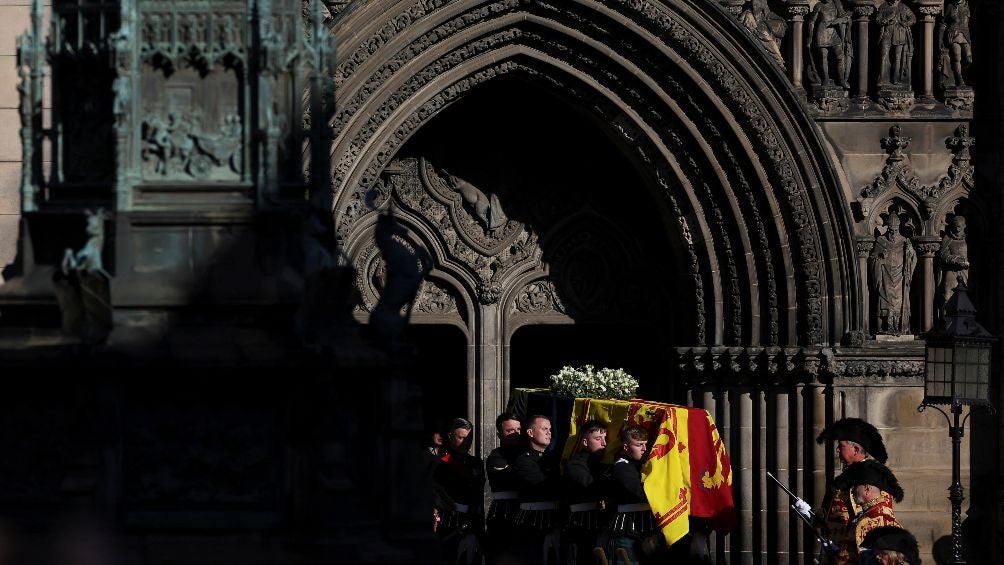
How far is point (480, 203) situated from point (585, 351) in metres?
2.63

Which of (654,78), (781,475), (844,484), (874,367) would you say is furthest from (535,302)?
(844,484)

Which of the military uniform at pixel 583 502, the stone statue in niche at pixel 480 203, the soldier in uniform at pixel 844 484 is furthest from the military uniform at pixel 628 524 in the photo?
the stone statue in niche at pixel 480 203

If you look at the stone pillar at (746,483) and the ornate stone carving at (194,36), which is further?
the stone pillar at (746,483)

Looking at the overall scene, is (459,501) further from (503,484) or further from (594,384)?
(594,384)

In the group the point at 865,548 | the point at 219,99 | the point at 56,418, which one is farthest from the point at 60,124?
the point at 865,548

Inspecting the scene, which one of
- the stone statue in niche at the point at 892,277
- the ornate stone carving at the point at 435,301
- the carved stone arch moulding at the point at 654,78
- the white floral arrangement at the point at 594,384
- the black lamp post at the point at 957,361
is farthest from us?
the ornate stone carving at the point at 435,301

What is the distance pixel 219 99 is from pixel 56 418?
1.26 m

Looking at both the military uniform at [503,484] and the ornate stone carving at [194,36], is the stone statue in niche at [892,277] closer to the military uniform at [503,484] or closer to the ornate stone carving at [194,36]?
the military uniform at [503,484]

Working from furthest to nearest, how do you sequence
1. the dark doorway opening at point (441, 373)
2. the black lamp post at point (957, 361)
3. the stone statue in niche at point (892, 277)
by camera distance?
1. the dark doorway opening at point (441, 373)
2. the stone statue in niche at point (892, 277)
3. the black lamp post at point (957, 361)

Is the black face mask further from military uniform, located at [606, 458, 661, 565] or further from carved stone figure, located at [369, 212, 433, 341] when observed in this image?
carved stone figure, located at [369, 212, 433, 341]

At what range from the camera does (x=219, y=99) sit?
282 inches

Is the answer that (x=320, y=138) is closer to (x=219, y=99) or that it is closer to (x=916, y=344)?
(x=219, y=99)

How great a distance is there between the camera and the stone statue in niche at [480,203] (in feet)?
58.7

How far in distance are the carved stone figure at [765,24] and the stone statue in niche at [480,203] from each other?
9.82 ft
